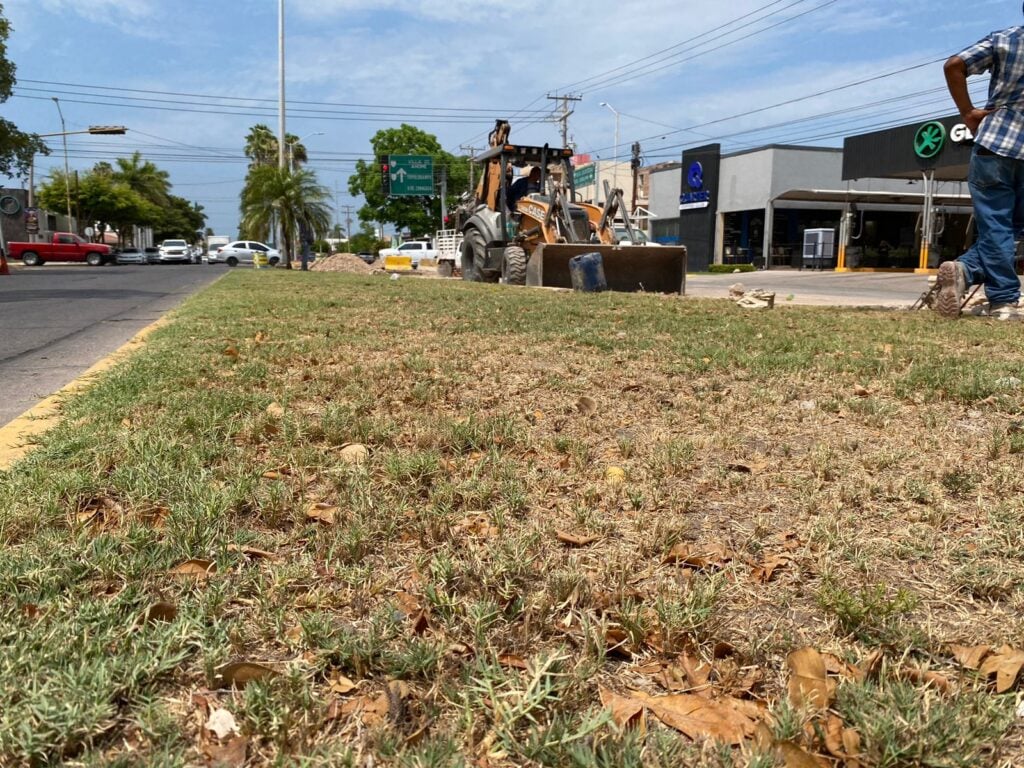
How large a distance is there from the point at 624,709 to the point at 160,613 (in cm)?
110

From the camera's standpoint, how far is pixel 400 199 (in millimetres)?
66812

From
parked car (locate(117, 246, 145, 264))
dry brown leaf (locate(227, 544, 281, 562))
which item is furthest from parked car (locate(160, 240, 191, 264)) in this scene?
dry brown leaf (locate(227, 544, 281, 562))

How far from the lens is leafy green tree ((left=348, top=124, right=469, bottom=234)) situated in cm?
6706

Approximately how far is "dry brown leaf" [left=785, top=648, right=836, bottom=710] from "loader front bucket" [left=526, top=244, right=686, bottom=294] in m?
12.7

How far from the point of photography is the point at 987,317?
7.40 m

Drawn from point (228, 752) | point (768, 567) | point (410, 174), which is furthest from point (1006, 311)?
point (410, 174)

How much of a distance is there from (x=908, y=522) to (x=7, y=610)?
2511 millimetres

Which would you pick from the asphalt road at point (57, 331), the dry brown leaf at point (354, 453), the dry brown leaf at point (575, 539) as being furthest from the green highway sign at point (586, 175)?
the dry brown leaf at point (575, 539)

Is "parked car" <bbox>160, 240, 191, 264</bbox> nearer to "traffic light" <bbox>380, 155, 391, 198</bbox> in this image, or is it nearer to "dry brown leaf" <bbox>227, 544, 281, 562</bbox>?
"traffic light" <bbox>380, 155, 391, 198</bbox>

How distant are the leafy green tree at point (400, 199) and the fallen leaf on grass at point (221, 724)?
67521 millimetres

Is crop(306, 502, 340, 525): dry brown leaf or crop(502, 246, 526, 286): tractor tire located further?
crop(502, 246, 526, 286): tractor tire

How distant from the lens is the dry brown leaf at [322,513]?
2418mm

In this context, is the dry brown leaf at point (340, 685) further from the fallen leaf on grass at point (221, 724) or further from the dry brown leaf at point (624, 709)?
the dry brown leaf at point (624, 709)

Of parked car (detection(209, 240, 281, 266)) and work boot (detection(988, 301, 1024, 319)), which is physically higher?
parked car (detection(209, 240, 281, 266))
